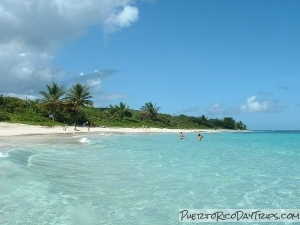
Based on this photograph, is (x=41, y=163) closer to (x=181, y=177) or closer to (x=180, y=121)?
(x=181, y=177)

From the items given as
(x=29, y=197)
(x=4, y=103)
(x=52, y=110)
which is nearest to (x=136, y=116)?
(x=52, y=110)

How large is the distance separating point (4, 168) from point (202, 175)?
789 centimetres

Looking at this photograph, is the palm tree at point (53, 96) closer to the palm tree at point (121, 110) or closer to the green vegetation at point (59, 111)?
the green vegetation at point (59, 111)

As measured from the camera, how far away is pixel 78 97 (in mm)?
56875

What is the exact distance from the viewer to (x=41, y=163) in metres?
14.0

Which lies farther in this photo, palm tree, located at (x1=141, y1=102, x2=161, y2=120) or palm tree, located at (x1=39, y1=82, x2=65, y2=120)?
palm tree, located at (x1=141, y1=102, x2=161, y2=120)

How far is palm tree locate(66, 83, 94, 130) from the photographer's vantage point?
185 feet

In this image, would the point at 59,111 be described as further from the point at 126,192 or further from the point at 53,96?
the point at 126,192

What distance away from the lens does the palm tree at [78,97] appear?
56272 millimetres

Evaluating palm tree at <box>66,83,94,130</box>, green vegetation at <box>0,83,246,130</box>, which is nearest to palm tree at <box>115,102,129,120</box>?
green vegetation at <box>0,83,246,130</box>

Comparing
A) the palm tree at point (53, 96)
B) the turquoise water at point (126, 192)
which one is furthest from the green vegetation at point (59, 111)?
the turquoise water at point (126, 192)

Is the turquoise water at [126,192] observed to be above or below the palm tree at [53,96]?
below

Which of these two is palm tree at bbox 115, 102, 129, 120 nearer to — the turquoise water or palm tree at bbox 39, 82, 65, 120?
palm tree at bbox 39, 82, 65, 120

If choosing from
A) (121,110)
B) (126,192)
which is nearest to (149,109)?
(121,110)
